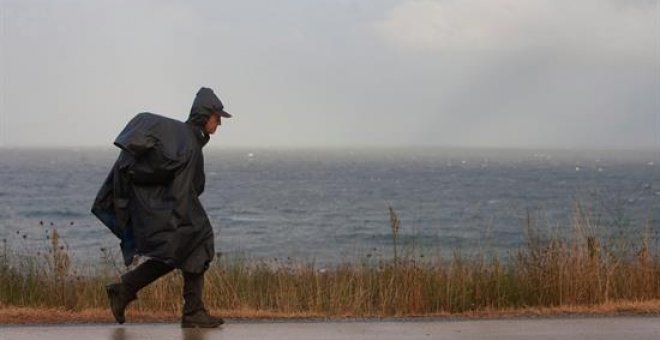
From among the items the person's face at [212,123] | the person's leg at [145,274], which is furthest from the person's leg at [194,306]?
the person's face at [212,123]

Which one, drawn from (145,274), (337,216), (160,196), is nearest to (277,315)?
(145,274)

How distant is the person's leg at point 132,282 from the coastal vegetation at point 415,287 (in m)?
1.39

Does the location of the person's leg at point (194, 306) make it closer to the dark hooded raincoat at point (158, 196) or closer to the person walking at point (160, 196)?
the person walking at point (160, 196)

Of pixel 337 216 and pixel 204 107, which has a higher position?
pixel 204 107

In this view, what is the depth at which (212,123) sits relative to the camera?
7.08 m

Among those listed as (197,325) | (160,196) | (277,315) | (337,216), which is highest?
(160,196)

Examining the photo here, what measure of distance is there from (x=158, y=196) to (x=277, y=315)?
1971 millimetres

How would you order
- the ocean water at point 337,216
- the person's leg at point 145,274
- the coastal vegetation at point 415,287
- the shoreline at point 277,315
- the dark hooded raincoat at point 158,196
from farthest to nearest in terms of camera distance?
1. the ocean water at point 337,216
2. the coastal vegetation at point 415,287
3. the shoreline at point 277,315
4. the person's leg at point 145,274
5. the dark hooded raincoat at point 158,196

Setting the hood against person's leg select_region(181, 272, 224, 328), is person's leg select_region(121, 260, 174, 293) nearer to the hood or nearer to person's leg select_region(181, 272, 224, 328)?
person's leg select_region(181, 272, 224, 328)

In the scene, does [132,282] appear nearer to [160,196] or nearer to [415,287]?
[160,196]

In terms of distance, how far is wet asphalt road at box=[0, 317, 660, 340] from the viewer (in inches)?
270

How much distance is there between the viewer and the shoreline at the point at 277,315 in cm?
771

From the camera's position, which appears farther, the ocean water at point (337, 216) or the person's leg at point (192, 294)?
the ocean water at point (337, 216)

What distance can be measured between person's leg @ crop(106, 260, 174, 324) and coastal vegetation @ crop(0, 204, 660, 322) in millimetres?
1389
